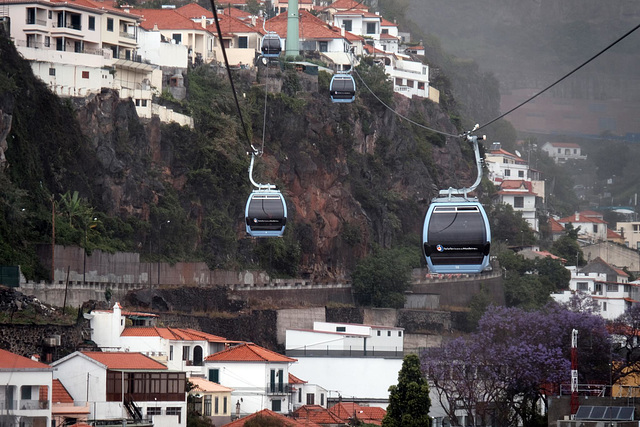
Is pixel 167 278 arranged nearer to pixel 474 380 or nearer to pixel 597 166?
pixel 474 380

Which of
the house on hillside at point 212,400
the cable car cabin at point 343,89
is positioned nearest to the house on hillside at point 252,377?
the house on hillside at point 212,400

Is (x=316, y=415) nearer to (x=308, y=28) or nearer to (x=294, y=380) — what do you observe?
(x=294, y=380)

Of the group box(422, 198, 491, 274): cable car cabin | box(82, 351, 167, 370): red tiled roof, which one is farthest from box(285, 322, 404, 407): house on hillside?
box(422, 198, 491, 274): cable car cabin

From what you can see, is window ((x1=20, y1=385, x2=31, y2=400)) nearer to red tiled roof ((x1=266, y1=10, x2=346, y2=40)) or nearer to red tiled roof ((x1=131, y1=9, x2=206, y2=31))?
red tiled roof ((x1=131, y1=9, x2=206, y2=31))

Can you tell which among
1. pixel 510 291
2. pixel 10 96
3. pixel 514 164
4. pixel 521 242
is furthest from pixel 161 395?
pixel 514 164

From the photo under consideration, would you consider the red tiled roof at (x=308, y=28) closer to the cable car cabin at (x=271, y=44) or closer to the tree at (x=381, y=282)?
the cable car cabin at (x=271, y=44)

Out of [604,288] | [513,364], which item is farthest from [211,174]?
[604,288]

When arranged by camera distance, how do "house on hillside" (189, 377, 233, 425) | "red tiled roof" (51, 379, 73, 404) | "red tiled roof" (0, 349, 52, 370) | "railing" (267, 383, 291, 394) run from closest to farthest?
"red tiled roof" (0, 349, 52, 370)
"red tiled roof" (51, 379, 73, 404)
"house on hillside" (189, 377, 233, 425)
"railing" (267, 383, 291, 394)
